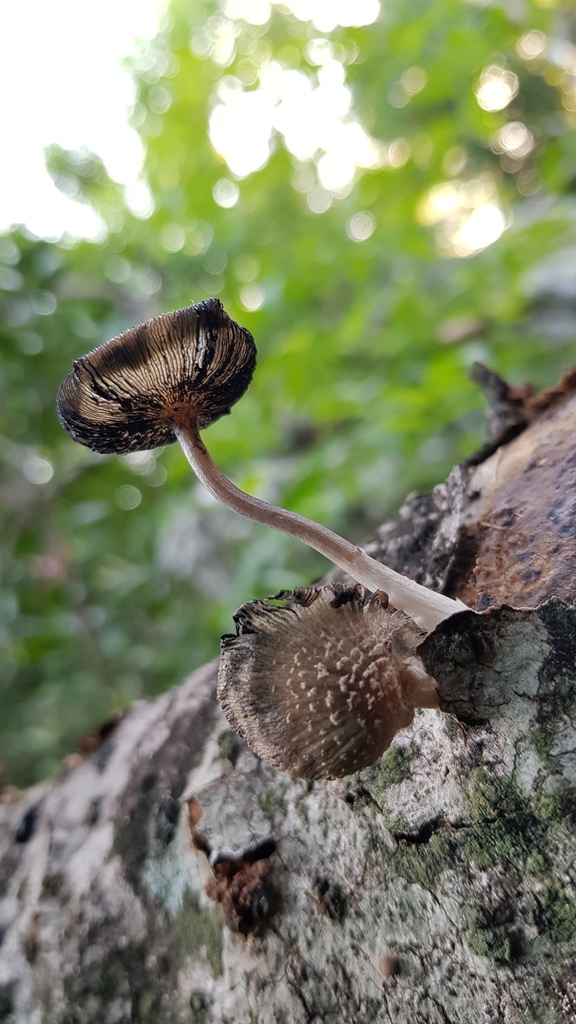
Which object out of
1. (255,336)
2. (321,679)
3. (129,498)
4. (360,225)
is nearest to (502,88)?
(360,225)

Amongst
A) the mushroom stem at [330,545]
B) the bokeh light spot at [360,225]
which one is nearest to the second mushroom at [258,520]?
the mushroom stem at [330,545]

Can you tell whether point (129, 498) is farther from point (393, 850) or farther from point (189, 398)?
point (393, 850)

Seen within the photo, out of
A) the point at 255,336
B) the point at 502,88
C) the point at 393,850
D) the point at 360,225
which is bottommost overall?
the point at 393,850

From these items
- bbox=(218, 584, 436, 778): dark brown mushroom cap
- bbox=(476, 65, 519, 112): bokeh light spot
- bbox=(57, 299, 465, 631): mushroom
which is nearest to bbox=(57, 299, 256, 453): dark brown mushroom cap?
bbox=(57, 299, 465, 631): mushroom

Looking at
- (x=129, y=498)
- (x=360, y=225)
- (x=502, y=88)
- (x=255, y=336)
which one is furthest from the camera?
(x=502, y=88)

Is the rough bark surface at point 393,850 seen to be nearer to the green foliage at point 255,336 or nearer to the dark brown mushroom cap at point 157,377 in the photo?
the dark brown mushroom cap at point 157,377
